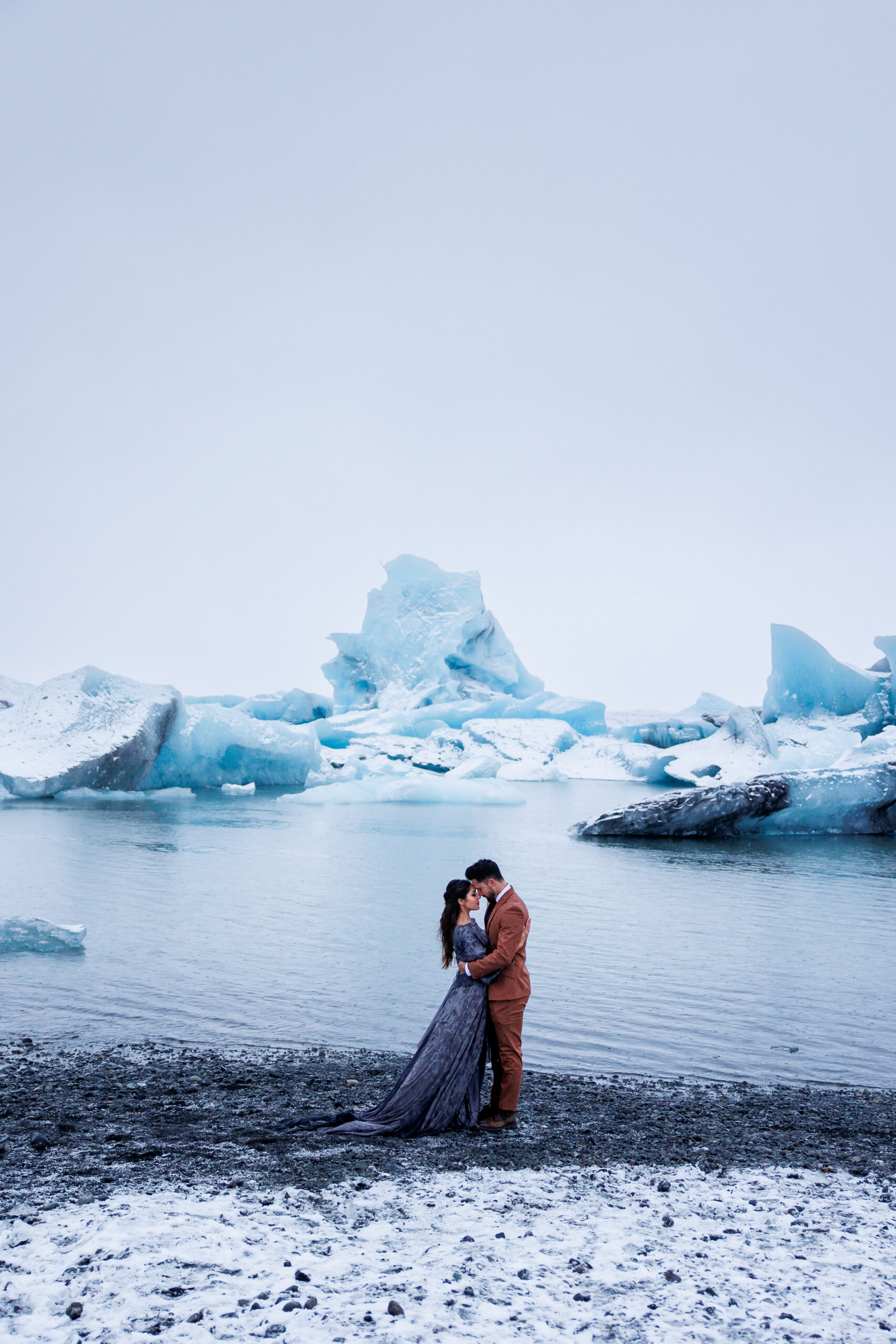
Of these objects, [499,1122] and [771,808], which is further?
[771,808]

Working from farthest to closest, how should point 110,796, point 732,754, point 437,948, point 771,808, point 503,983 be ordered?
point 732,754 < point 110,796 < point 771,808 < point 437,948 < point 503,983

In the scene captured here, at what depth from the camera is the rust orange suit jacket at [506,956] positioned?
3.55 metres

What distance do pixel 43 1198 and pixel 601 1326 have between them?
5.56 feet

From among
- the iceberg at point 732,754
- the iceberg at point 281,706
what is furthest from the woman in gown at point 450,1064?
the iceberg at point 281,706

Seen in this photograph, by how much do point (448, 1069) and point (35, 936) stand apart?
467cm

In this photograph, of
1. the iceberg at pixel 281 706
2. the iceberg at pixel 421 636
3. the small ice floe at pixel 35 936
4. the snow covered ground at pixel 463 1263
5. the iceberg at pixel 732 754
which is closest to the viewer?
the snow covered ground at pixel 463 1263

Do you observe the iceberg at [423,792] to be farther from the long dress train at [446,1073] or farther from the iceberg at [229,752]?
the long dress train at [446,1073]

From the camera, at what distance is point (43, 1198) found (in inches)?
110

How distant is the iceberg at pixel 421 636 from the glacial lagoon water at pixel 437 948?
948 inches

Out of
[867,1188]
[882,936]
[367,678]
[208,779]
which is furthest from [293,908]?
[367,678]

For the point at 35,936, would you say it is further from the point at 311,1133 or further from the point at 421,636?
the point at 421,636

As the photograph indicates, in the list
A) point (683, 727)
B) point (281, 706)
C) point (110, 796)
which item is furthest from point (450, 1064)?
point (683, 727)

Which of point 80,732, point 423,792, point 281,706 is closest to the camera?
point 80,732

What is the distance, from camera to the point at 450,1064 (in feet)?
11.8
